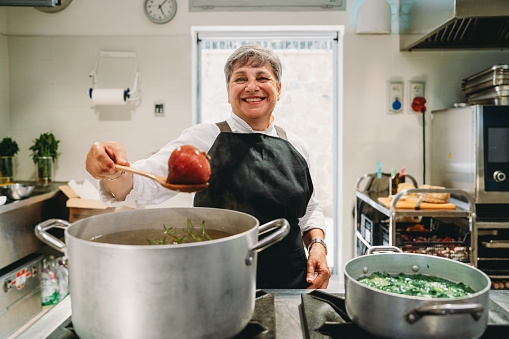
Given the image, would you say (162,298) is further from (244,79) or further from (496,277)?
(496,277)

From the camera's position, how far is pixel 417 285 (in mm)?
806

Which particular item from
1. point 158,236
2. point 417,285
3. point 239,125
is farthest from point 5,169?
point 417,285

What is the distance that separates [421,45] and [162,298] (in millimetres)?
3139

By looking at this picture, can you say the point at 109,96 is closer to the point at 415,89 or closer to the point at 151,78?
the point at 151,78

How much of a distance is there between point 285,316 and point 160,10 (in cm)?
304

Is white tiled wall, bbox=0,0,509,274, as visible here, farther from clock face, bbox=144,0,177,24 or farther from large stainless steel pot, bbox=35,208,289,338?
large stainless steel pot, bbox=35,208,289,338

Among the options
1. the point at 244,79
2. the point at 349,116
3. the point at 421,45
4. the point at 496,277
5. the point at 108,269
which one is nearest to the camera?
the point at 108,269

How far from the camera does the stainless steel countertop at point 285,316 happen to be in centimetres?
77

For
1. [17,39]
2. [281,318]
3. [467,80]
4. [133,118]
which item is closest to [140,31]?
[133,118]

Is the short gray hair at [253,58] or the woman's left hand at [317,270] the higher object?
the short gray hair at [253,58]

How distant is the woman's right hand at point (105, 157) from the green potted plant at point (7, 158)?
2677mm

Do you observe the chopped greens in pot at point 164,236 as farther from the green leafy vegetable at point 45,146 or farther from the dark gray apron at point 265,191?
the green leafy vegetable at point 45,146

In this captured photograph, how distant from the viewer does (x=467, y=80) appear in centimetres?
314

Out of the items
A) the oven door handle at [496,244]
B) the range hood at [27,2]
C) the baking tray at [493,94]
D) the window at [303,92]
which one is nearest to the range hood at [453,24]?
the baking tray at [493,94]
